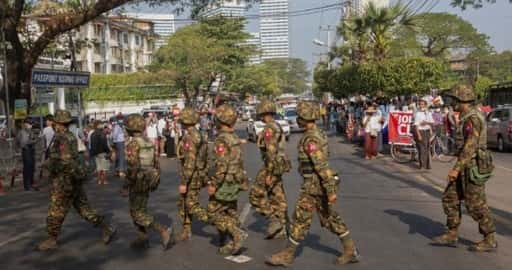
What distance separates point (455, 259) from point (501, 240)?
44.7 inches

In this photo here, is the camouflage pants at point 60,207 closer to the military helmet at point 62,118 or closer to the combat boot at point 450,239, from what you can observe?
the military helmet at point 62,118

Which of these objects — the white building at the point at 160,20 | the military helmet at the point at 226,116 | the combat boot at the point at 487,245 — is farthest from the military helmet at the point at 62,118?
the white building at the point at 160,20

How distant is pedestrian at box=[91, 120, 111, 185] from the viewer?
14.4 m

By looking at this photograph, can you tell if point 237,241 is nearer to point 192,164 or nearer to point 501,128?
point 192,164

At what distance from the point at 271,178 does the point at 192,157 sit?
0.99m

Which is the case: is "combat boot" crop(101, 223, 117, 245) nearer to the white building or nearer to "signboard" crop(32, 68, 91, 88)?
"signboard" crop(32, 68, 91, 88)

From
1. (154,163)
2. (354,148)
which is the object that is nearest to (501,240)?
(154,163)

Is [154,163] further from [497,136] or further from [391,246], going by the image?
[497,136]

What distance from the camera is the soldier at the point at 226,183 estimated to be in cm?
675

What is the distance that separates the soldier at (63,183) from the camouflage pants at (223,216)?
1567mm

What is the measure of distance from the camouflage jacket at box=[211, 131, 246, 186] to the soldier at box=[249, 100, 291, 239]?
0.63 metres

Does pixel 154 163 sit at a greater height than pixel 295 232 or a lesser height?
greater

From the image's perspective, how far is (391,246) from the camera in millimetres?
7082

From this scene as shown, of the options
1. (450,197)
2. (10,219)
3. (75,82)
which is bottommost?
(10,219)
